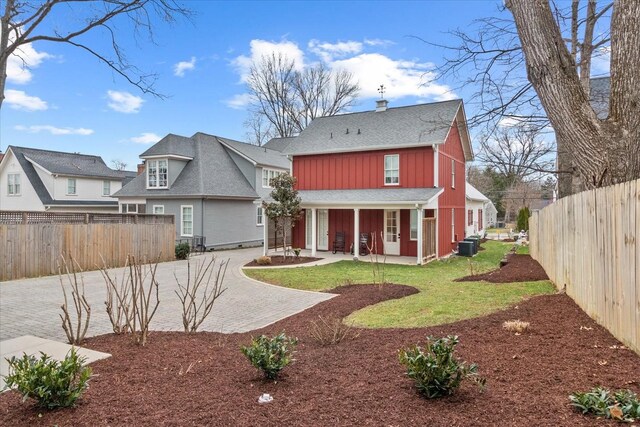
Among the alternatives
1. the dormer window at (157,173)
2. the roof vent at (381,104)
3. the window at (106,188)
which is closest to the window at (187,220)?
the dormer window at (157,173)

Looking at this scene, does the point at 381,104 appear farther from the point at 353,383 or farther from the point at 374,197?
the point at 353,383

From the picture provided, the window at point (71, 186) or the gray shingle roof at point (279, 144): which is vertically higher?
the gray shingle roof at point (279, 144)

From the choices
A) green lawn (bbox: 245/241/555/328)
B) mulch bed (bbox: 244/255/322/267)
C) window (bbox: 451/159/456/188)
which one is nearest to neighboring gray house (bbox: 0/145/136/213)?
mulch bed (bbox: 244/255/322/267)

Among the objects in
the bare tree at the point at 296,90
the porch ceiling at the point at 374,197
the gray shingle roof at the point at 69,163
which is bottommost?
the porch ceiling at the point at 374,197

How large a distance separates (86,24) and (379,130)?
1539cm

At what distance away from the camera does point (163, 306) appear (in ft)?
28.5

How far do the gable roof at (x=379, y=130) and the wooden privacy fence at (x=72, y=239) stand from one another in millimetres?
8178

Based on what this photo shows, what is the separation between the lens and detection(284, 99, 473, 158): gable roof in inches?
714

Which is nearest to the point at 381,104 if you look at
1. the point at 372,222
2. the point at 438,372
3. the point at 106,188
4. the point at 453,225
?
the point at 372,222

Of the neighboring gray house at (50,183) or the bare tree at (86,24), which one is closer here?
the bare tree at (86,24)

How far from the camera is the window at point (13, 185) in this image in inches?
1050

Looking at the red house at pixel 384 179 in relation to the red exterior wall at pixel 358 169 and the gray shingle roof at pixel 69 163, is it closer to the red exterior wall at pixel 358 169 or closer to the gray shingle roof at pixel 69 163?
the red exterior wall at pixel 358 169

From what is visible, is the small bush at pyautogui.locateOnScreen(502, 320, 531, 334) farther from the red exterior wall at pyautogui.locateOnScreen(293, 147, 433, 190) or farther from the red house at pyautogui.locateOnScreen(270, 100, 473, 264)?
the red exterior wall at pyautogui.locateOnScreen(293, 147, 433, 190)

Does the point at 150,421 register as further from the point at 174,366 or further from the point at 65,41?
the point at 65,41
